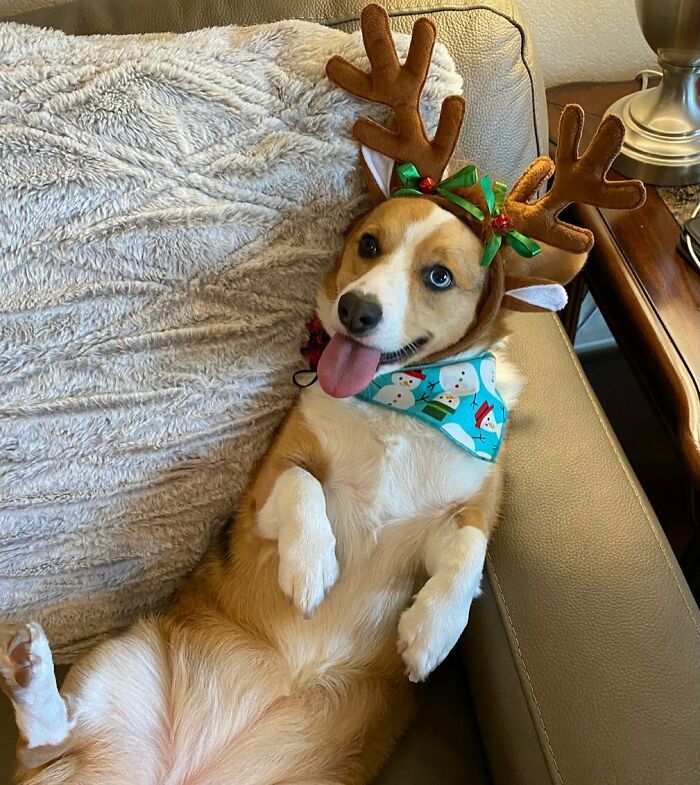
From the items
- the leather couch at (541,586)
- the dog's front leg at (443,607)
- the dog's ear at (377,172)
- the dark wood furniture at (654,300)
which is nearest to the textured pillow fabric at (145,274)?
the dog's ear at (377,172)

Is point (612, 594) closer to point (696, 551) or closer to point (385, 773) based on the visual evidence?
point (385, 773)

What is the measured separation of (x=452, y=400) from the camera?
1181mm

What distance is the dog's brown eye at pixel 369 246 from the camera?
1113 mm

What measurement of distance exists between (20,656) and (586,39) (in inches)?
64.8

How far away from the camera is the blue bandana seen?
3.85 ft

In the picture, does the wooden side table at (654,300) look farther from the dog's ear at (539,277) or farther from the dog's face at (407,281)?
the dog's face at (407,281)

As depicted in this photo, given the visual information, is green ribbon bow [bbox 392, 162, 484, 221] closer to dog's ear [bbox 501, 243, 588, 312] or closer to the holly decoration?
dog's ear [bbox 501, 243, 588, 312]

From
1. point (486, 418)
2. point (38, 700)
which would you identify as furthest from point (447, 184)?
point (38, 700)

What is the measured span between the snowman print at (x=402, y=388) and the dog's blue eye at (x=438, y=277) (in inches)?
6.0

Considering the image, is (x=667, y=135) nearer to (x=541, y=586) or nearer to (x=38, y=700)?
(x=541, y=586)

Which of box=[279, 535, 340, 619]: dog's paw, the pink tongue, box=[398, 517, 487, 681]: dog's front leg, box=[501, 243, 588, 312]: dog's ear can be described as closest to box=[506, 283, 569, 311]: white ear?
box=[501, 243, 588, 312]: dog's ear

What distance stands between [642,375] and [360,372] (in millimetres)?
633

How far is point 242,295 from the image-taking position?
1133 mm

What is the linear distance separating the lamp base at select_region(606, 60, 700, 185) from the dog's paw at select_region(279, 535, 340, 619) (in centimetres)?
95
